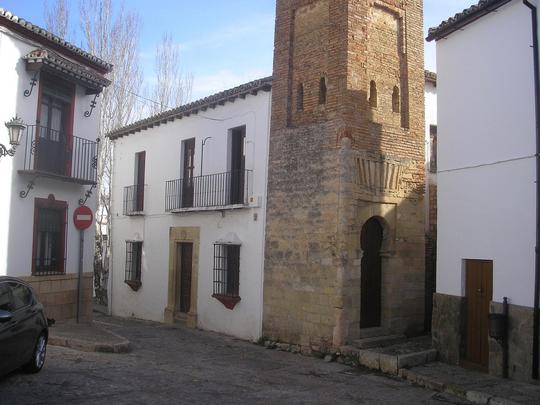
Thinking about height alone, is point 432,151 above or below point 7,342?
above

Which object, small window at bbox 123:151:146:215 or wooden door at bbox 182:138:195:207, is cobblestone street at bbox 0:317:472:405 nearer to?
wooden door at bbox 182:138:195:207

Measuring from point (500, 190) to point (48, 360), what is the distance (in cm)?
727

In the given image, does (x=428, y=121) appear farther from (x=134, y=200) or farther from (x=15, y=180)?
(x=134, y=200)

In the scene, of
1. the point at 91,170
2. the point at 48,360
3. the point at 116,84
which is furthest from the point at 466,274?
the point at 116,84

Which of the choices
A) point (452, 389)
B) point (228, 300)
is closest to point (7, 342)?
point (452, 389)

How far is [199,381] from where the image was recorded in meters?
7.91

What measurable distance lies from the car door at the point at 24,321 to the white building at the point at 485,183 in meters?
6.37

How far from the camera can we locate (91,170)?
12406mm

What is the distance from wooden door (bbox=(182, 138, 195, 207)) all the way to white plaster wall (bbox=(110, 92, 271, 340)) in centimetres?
20

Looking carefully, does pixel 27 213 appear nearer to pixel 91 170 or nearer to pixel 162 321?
pixel 91 170

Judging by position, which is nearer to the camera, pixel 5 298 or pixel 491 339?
pixel 5 298

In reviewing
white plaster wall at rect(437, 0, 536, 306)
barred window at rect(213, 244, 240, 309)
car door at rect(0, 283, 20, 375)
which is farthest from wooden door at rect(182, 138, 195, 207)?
car door at rect(0, 283, 20, 375)

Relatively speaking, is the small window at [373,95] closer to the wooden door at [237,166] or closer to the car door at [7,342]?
the wooden door at [237,166]

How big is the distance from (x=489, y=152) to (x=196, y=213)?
8044 mm
